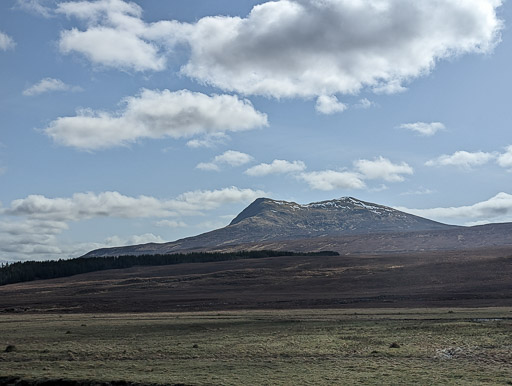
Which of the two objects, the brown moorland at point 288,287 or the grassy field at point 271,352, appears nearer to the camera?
the grassy field at point 271,352

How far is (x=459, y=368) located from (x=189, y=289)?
112169 mm

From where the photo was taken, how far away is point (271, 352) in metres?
37.1

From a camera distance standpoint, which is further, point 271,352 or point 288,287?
point 288,287

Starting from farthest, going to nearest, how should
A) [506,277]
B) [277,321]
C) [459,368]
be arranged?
[506,277] < [277,321] < [459,368]

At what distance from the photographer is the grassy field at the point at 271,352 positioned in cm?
2827

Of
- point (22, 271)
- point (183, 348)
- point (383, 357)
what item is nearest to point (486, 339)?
point (383, 357)

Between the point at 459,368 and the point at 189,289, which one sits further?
the point at 189,289

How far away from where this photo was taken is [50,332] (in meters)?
51.0

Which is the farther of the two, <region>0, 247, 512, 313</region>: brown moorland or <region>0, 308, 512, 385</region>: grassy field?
<region>0, 247, 512, 313</region>: brown moorland

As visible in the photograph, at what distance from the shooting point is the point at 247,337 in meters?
45.0

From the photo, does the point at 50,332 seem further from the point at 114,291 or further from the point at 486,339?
the point at 114,291

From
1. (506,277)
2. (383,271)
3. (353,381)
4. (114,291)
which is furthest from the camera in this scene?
(383,271)

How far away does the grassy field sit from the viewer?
2827 cm

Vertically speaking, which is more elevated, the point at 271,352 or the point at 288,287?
the point at 271,352
